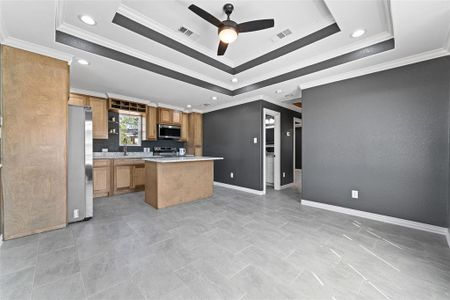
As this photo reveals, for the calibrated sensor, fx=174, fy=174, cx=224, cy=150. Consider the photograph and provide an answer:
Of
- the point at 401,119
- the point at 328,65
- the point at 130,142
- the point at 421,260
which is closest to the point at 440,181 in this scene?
the point at 401,119

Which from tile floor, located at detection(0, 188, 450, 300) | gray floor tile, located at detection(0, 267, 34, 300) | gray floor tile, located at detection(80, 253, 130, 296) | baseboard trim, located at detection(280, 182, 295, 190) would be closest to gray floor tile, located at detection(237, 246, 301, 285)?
tile floor, located at detection(0, 188, 450, 300)

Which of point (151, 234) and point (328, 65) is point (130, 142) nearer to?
point (151, 234)

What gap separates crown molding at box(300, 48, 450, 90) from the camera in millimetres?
2443

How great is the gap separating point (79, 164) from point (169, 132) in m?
3.05

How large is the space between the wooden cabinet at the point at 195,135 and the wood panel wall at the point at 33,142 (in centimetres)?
386

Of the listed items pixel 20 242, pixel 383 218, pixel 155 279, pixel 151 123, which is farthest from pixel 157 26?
pixel 383 218

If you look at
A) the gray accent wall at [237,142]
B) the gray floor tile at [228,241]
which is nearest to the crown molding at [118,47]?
the gray accent wall at [237,142]

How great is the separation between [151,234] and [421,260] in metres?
3.11

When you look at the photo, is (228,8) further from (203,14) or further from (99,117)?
(99,117)

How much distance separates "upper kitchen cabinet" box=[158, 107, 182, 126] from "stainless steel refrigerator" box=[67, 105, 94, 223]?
274 cm

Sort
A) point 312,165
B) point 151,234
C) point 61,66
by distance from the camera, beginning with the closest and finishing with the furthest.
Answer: point 151,234, point 61,66, point 312,165

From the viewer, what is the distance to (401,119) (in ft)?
8.89

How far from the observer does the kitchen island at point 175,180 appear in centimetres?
341

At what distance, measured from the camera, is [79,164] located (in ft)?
9.05
